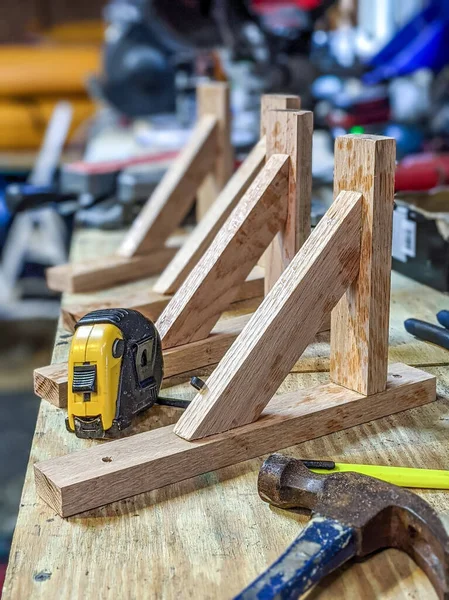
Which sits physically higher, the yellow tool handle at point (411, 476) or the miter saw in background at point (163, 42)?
the miter saw in background at point (163, 42)

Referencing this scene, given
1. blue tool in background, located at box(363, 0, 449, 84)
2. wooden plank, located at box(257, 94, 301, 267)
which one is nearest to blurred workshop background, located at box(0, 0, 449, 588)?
blue tool in background, located at box(363, 0, 449, 84)

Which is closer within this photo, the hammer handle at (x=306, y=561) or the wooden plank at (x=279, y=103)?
the hammer handle at (x=306, y=561)

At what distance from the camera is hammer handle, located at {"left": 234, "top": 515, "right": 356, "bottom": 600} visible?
570 millimetres

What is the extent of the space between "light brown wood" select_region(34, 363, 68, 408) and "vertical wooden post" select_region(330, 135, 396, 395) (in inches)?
12.0

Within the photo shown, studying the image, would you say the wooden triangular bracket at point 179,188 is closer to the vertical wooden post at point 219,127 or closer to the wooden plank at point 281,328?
the vertical wooden post at point 219,127

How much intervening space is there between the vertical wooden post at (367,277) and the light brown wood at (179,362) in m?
0.19

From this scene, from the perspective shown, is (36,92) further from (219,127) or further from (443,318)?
(443,318)

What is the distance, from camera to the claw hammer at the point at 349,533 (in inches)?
23.0

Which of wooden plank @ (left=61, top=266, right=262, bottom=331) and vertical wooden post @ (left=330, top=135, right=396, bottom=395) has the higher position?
vertical wooden post @ (left=330, top=135, right=396, bottom=395)

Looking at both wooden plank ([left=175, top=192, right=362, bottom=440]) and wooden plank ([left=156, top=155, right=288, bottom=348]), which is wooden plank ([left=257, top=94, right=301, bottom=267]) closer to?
wooden plank ([left=156, top=155, right=288, bottom=348])

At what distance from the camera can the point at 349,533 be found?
0.62m

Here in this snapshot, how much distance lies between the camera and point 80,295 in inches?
53.0

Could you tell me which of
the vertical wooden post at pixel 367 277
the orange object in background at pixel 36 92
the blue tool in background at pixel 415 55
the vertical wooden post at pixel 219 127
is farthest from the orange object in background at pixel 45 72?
the vertical wooden post at pixel 367 277

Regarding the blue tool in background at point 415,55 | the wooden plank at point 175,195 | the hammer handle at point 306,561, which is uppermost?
the blue tool in background at point 415,55
